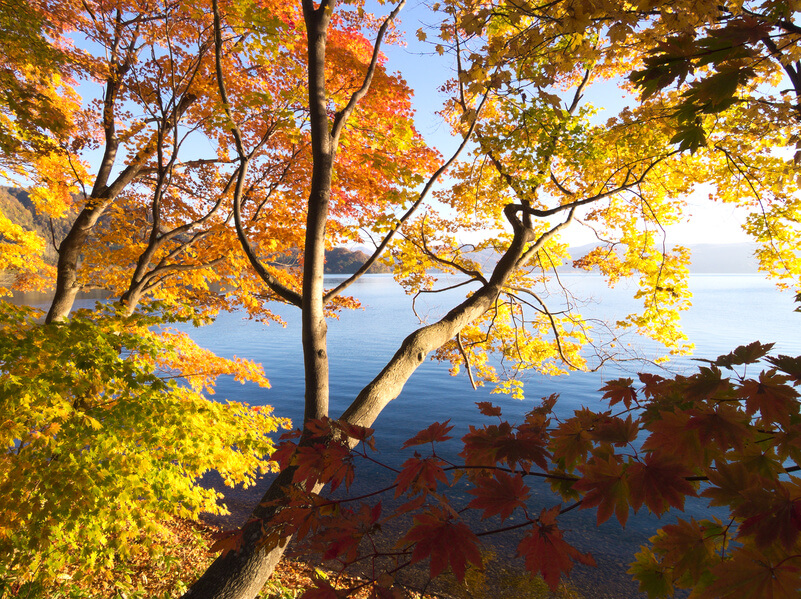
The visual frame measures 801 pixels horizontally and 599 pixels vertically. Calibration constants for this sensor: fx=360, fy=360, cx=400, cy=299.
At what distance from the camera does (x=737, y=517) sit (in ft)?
2.70

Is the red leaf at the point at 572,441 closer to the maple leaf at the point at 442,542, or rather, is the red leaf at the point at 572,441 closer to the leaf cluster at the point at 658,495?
the leaf cluster at the point at 658,495

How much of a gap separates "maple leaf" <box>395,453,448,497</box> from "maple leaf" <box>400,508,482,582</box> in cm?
13

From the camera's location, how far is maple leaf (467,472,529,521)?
1.05m

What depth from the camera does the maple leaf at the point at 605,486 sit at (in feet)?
3.25

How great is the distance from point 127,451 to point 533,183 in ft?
18.3

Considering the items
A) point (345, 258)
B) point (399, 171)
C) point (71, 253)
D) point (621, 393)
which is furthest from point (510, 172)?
point (345, 258)

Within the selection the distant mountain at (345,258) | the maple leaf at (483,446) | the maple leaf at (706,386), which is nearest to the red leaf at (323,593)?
the maple leaf at (483,446)

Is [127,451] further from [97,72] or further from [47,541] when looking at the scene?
[97,72]

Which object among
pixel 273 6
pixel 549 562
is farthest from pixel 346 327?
pixel 549 562

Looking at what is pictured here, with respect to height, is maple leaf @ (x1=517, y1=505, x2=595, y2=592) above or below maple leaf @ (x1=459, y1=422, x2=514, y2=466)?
below

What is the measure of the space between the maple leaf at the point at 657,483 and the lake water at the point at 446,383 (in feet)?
4.52

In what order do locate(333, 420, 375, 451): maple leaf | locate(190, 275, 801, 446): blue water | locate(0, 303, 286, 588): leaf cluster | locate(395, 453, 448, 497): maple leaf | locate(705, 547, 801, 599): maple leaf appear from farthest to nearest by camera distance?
locate(190, 275, 801, 446): blue water
locate(0, 303, 286, 588): leaf cluster
locate(333, 420, 375, 451): maple leaf
locate(395, 453, 448, 497): maple leaf
locate(705, 547, 801, 599): maple leaf

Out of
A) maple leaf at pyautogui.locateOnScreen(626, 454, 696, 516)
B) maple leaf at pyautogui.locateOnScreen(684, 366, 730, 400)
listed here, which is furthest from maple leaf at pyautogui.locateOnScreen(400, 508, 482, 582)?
maple leaf at pyautogui.locateOnScreen(684, 366, 730, 400)

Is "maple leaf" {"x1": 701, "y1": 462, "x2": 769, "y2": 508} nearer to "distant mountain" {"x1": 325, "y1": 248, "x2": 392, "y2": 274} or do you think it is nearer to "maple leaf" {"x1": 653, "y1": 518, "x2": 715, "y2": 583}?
"maple leaf" {"x1": 653, "y1": 518, "x2": 715, "y2": 583}
